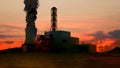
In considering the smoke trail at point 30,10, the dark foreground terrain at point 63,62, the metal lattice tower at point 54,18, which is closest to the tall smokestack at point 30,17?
the smoke trail at point 30,10

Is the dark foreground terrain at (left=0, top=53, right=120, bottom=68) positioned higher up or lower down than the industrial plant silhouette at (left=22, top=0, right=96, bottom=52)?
lower down

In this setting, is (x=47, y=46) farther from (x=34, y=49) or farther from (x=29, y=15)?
(x=29, y=15)

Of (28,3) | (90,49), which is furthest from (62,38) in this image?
(28,3)

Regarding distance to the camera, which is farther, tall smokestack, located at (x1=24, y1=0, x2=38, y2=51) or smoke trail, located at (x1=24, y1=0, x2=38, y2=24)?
tall smokestack, located at (x1=24, y1=0, x2=38, y2=51)

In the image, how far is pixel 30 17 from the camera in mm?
123562

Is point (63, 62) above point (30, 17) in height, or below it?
below

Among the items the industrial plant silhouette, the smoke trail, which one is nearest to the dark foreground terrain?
the industrial plant silhouette

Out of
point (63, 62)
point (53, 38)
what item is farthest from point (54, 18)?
point (63, 62)

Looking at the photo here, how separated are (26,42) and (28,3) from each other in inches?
702

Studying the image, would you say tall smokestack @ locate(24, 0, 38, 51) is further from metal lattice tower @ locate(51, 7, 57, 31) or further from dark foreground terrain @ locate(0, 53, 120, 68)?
dark foreground terrain @ locate(0, 53, 120, 68)

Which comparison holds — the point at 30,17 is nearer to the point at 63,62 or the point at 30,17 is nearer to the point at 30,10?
the point at 30,10

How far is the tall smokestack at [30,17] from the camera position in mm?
123812

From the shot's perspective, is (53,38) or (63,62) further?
(53,38)

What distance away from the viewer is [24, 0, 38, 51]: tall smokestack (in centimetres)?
12381
